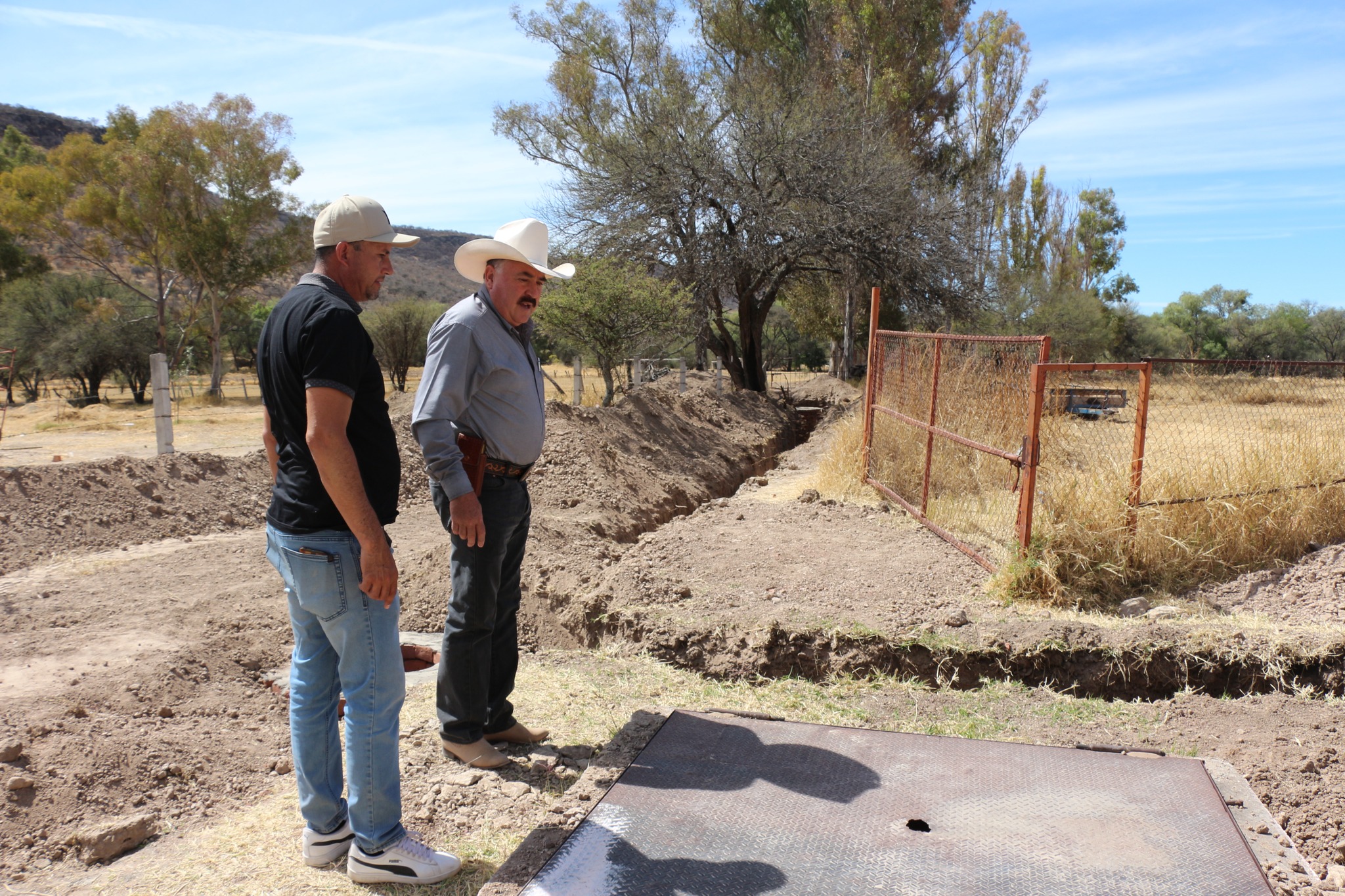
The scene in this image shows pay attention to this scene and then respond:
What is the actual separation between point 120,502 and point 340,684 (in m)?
7.12

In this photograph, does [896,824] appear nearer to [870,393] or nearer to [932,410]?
[932,410]

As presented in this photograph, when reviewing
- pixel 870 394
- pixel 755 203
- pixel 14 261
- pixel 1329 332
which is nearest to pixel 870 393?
pixel 870 394

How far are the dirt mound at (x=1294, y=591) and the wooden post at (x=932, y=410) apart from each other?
2.25 metres

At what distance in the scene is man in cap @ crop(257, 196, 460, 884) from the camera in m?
2.38

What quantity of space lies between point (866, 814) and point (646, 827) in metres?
0.71

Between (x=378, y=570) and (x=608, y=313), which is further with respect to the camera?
(x=608, y=313)

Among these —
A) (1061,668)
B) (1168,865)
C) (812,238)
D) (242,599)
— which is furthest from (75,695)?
(812,238)

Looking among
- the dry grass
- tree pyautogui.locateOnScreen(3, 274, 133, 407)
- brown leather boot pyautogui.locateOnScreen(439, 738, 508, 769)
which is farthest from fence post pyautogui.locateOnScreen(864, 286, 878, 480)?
tree pyautogui.locateOnScreen(3, 274, 133, 407)

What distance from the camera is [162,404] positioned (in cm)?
1021

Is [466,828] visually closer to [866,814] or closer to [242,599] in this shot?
[866,814]

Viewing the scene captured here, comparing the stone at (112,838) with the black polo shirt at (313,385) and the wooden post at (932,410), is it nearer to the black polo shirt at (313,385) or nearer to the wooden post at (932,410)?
the black polo shirt at (313,385)

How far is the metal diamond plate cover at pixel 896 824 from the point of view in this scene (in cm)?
243

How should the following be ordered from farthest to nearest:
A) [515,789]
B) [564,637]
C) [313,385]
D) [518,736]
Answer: [564,637] → [518,736] → [515,789] → [313,385]

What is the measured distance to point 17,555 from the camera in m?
7.31
